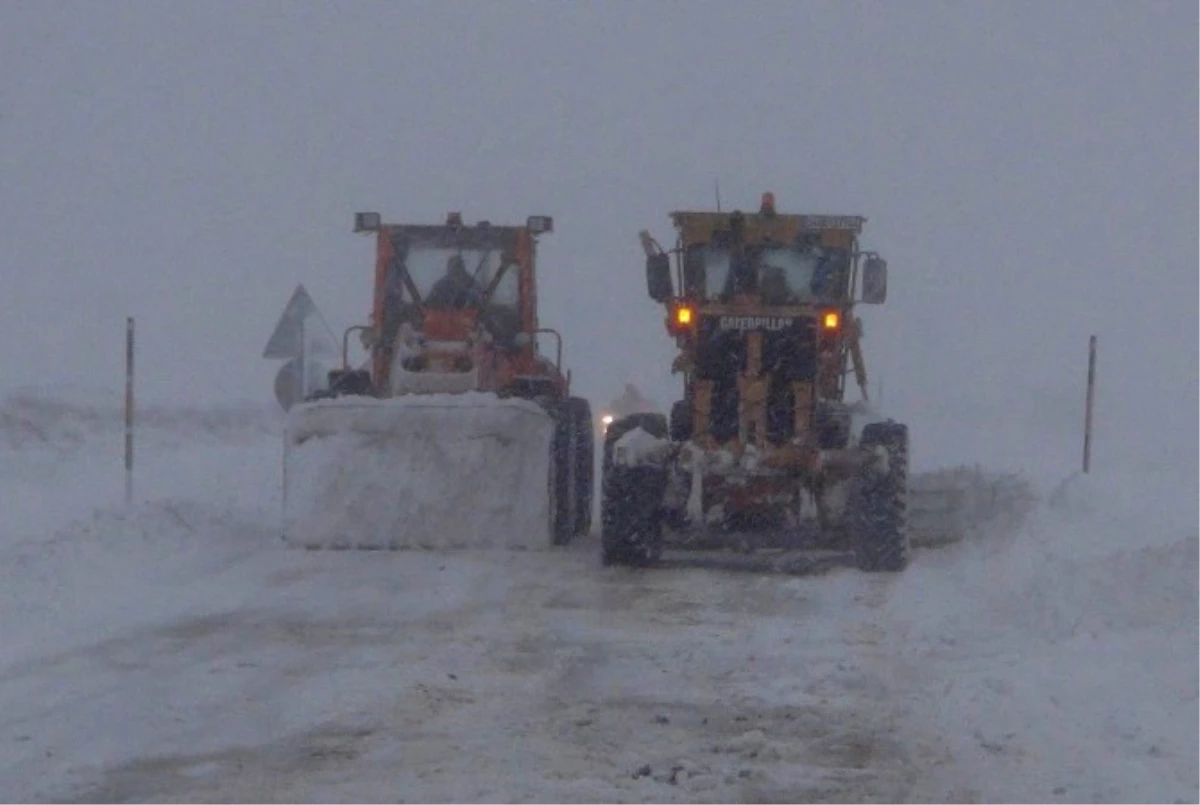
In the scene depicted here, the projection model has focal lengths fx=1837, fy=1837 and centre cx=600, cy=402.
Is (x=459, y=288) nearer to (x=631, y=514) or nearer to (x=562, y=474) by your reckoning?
(x=562, y=474)

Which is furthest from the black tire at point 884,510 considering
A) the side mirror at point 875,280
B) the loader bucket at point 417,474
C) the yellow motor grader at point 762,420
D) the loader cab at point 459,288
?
the loader cab at point 459,288

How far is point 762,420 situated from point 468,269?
4.14 m

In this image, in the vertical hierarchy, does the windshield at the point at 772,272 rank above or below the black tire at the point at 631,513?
above

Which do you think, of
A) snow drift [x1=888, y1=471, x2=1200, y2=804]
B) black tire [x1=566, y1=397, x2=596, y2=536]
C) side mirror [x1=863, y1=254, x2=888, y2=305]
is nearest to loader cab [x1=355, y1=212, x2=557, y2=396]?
black tire [x1=566, y1=397, x2=596, y2=536]

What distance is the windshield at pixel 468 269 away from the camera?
56.1 ft

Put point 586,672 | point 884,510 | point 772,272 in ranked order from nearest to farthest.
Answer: point 586,672 < point 884,510 < point 772,272

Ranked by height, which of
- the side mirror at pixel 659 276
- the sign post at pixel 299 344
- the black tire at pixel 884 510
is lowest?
the black tire at pixel 884 510

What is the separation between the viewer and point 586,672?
899 cm

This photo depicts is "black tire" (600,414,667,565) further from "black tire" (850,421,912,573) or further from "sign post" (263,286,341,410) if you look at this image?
"sign post" (263,286,341,410)

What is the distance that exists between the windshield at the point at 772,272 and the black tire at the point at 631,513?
1.80 meters

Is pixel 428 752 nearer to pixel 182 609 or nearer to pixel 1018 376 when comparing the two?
pixel 182 609

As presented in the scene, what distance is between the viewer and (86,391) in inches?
1607

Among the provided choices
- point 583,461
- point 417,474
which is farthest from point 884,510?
point 583,461

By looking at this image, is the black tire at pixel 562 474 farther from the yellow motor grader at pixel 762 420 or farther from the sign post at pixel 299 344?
the sign post at pixel 299 344
